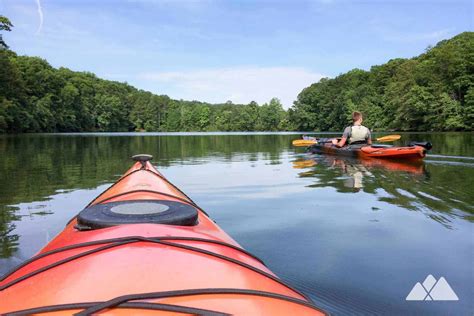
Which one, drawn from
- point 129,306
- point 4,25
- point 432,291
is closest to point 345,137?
point 432,291

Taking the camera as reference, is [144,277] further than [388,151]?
No

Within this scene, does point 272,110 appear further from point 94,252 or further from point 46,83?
point 94,252

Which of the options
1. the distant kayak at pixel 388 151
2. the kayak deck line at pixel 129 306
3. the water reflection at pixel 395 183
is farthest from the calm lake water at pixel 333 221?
the kayak deck line at pixel 129 306

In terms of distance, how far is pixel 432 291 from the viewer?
297 cm

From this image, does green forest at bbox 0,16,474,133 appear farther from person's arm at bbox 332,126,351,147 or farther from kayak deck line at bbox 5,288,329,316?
kayak deck line at bbox 5,288,329,316

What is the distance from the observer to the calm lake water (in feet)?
9.95

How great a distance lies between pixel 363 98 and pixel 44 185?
2345 inches

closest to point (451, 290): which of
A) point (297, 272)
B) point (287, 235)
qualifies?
point (297, 272)

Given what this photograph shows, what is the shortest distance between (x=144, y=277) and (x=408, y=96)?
49.0m

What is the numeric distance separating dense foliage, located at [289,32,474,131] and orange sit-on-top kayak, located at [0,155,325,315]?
4176cm

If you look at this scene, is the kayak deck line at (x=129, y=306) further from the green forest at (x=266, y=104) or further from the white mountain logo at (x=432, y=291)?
the green forest at (x=266, y=104)

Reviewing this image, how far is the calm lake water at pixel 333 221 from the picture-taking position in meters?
3.03

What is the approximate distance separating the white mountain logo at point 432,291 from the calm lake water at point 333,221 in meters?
0.04

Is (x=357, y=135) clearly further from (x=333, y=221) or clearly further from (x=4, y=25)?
(x=4, y=25)
